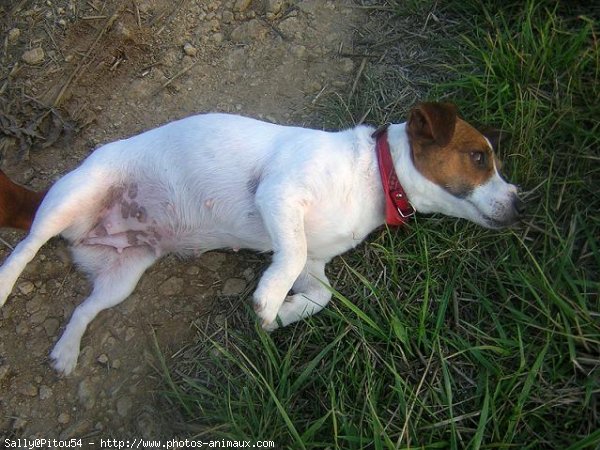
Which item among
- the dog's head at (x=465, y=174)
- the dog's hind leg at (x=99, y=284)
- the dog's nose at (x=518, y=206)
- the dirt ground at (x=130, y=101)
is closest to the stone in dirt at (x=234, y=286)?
the dirt ground at (x=130, y=101)

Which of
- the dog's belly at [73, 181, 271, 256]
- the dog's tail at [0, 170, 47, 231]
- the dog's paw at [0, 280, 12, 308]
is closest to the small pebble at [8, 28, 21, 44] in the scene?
the dog's tail at [0, 170, 47, 231]

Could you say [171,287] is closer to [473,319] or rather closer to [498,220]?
[473,319]

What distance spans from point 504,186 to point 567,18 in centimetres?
160

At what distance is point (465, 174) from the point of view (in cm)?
295

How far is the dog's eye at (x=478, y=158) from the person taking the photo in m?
2.96

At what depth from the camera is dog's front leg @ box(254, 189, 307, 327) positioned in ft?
9.11

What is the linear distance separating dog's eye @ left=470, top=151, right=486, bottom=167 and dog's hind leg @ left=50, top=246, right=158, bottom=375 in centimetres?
209

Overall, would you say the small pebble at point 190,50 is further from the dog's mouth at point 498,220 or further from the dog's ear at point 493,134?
the dog's mouth at point 498,220

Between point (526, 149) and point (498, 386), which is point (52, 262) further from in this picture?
point (526, 149)

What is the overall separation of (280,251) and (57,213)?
1.39 m

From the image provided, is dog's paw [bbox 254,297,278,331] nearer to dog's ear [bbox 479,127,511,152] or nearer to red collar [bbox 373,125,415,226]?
red collar [bbox 373,125,415,226]

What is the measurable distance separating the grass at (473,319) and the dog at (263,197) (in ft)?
0.91

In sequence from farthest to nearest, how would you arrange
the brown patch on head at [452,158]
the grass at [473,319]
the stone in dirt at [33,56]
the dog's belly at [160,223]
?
1. the stone in dirt at [33,56]
2. the dog's belly at [160,223]
3. the brown patch on head at [452,158]
4. the grass at [473,319]

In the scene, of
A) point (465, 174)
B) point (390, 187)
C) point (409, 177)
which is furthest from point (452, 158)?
point (390, 187)
